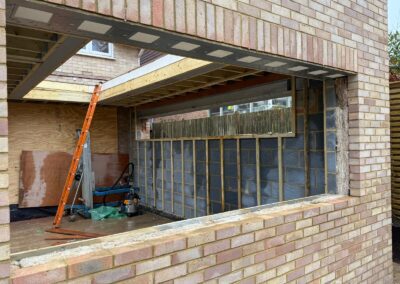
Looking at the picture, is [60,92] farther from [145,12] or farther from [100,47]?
[145,12]

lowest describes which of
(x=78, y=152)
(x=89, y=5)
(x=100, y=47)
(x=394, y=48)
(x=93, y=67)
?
(x=78, y=152)

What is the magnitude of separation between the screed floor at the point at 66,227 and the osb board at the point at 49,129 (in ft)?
2.97

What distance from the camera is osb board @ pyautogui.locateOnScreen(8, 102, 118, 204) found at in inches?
304

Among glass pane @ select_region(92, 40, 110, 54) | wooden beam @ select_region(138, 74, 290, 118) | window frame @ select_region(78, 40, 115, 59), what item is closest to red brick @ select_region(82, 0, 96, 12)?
wooden beam @ select_region(138, 74, 290, 118)

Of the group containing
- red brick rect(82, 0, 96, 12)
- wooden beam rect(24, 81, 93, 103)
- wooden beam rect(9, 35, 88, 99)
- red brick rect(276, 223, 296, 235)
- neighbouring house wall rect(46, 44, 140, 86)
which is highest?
neighbouring house wall rect(46, 44, 140, 86)

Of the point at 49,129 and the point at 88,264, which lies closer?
the point at 88,264

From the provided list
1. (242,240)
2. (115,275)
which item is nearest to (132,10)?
(115,275)

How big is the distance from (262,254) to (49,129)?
714cm

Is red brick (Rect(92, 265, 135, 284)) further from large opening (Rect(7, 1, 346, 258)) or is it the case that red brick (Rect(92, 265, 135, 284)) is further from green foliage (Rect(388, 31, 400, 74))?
green foliage (Rect(388, 31, 400, 74))

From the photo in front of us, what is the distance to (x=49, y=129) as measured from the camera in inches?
322

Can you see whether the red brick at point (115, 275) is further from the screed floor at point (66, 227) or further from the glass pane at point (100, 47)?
the glass pane at point (100, 47)

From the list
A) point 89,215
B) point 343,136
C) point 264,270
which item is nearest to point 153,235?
point 264,270

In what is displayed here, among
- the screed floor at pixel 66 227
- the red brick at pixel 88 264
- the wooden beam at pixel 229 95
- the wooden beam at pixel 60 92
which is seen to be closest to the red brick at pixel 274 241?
the red brick at pixel 88 264

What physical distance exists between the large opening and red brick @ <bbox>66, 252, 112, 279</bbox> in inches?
51.6
